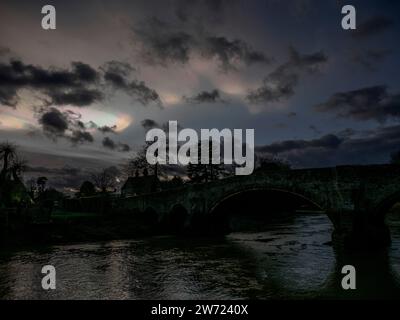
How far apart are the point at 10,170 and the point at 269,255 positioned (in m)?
25.8

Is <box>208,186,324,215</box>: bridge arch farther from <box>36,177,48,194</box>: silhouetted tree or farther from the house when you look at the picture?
<box>36,177,48,194</box>: silhouetted tree

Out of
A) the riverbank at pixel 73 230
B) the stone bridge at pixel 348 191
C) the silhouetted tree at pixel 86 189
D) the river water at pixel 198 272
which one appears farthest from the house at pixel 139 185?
the river water at pixel 198 272

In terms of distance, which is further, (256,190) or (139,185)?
(139,185)

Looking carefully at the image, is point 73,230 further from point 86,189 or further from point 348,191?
point 86,189

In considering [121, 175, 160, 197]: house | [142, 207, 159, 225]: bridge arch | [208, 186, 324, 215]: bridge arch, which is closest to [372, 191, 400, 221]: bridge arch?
[208, 186, 324, 215]: bridge arch

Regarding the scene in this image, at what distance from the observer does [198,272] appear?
1652cm

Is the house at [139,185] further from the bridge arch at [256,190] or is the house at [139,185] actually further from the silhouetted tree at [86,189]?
the bridge arch at [256,190]

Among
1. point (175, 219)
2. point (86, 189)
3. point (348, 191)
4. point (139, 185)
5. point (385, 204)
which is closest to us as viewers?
point (385, 204)

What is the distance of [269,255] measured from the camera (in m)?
21.3

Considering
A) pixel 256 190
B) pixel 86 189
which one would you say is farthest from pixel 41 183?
pixel 256 190

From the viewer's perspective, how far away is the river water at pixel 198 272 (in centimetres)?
1284

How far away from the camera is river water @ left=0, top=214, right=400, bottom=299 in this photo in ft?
42.1
